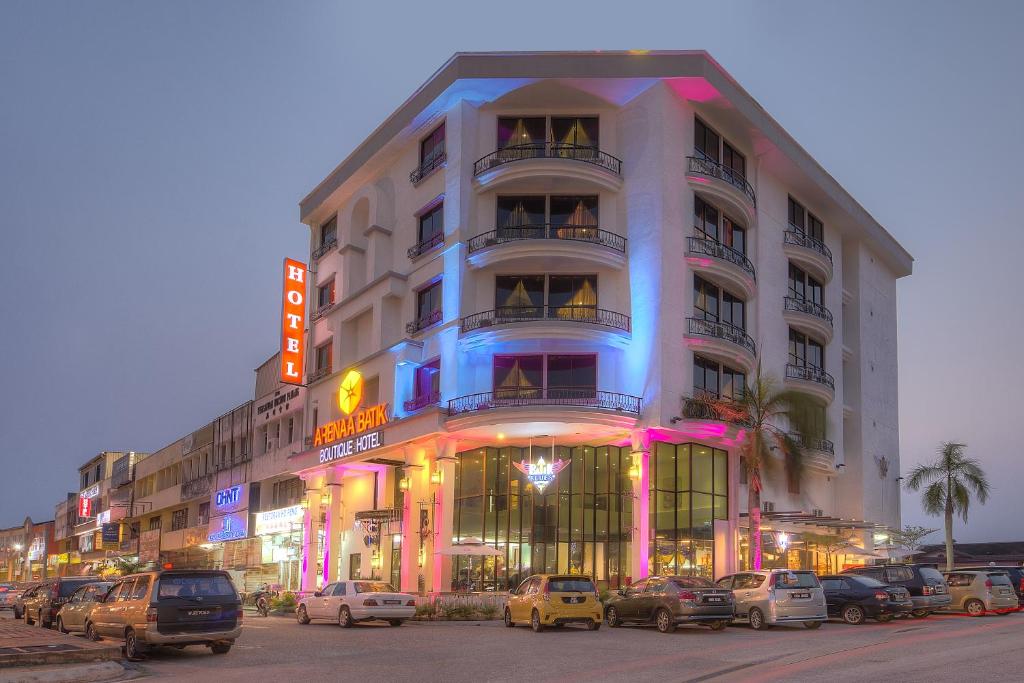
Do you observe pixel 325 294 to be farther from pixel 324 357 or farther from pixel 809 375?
pixel 809 375

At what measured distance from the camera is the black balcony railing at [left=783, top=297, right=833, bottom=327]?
166ft

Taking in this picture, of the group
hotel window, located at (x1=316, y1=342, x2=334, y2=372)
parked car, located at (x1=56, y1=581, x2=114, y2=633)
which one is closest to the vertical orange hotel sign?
hotel window, located at (x1=316, y1=342, x2=334, y2=372)

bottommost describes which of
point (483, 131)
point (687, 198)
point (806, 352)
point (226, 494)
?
point (226, 494)

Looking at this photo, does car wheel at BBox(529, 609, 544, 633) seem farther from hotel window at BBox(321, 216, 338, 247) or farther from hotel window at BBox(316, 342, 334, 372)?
hotel window at BBox(321, 216, 338, 247)

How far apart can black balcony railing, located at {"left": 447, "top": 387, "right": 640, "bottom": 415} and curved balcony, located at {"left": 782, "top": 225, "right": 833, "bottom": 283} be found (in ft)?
48.7

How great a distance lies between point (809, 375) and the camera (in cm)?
5041

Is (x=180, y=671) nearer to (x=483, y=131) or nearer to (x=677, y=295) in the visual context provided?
(x=677, y=295)

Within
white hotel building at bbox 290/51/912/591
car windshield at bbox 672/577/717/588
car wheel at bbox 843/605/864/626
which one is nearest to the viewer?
car windshield at bbox 672/577/717/588

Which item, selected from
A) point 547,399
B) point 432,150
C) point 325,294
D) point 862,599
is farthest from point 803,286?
point 862,599

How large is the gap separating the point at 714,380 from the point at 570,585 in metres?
18.4

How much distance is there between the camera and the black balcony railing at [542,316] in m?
41.7

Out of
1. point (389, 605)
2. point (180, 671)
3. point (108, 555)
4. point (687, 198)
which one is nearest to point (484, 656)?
point (180, 671)

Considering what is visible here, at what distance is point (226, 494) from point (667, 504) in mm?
32437

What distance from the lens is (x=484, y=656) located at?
2011 centimetres
